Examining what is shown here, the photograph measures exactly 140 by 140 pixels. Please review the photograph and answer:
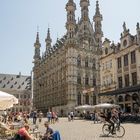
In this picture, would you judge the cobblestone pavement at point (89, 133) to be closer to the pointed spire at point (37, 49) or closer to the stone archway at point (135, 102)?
the stone archway at point (135, 102)

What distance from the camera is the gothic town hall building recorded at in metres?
71.3

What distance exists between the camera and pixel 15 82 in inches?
4449

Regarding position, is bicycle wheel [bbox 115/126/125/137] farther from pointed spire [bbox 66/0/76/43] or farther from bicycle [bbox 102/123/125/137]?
pointed spire [bbox 66/0/76/43]

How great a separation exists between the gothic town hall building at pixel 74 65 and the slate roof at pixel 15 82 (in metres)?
27.8

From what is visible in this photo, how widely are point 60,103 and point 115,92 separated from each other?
3667 cm

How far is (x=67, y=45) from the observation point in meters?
72.6

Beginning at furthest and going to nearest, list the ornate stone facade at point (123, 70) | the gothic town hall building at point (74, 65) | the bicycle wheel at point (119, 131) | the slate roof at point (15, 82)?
the slate roof at point (15, 82) < the gothic town hall building at point (74, 65) < the ornate stone facade at point (123, 70) < the bicycle wheel at point (119, 131)

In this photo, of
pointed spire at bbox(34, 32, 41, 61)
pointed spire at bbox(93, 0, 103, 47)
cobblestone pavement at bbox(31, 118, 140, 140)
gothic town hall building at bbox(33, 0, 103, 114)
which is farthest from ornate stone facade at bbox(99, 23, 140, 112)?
pointed spire at bbox(34, 32, 41, 61)

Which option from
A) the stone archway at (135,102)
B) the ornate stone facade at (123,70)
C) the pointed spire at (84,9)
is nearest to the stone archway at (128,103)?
the ornate stone facade at (123,70)

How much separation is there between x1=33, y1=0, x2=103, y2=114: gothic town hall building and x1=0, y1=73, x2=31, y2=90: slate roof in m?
27.8

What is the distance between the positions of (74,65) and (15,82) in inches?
1865

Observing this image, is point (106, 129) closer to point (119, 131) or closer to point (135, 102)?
point (119, 131)

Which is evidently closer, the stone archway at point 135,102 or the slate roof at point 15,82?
the stone archway at point 135,102

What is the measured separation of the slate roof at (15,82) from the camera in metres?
111
